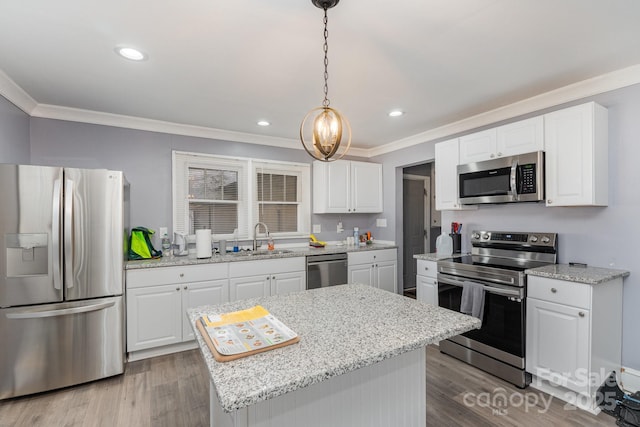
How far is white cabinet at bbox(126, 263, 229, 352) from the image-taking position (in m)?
2.90

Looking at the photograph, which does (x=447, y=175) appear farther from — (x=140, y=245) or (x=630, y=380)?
(x=140, y=245)

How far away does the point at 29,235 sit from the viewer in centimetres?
235

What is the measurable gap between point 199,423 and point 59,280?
61.1 inches

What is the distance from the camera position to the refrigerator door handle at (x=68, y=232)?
244 centimetres

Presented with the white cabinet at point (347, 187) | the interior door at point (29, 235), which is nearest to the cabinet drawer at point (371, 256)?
the white cabinet at point (347, 187)

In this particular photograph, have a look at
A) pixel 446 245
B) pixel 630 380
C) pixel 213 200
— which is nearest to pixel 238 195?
pixel 213 200

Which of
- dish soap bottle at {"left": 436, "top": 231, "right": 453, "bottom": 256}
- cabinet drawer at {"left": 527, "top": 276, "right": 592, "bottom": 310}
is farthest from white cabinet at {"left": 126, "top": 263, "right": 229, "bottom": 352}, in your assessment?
cabinet drawer at {"left": 527, "top": 276, "right": 592, "bottom": 310}

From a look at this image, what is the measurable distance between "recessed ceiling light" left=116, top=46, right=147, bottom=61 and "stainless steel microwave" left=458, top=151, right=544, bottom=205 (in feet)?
9.76

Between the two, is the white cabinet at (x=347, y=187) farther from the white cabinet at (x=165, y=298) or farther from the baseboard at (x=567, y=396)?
the baseboard at (x=567, y=396)

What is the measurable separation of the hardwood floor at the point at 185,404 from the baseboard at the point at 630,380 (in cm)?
42

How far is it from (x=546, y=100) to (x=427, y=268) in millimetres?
1921

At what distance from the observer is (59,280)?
2.41m

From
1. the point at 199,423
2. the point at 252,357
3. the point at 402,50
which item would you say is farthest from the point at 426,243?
the point at 252,357

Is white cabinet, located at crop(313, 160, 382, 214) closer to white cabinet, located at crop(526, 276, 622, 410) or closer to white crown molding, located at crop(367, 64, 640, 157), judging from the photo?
white crown molding, located at crop(367, 64, 640, 157)
